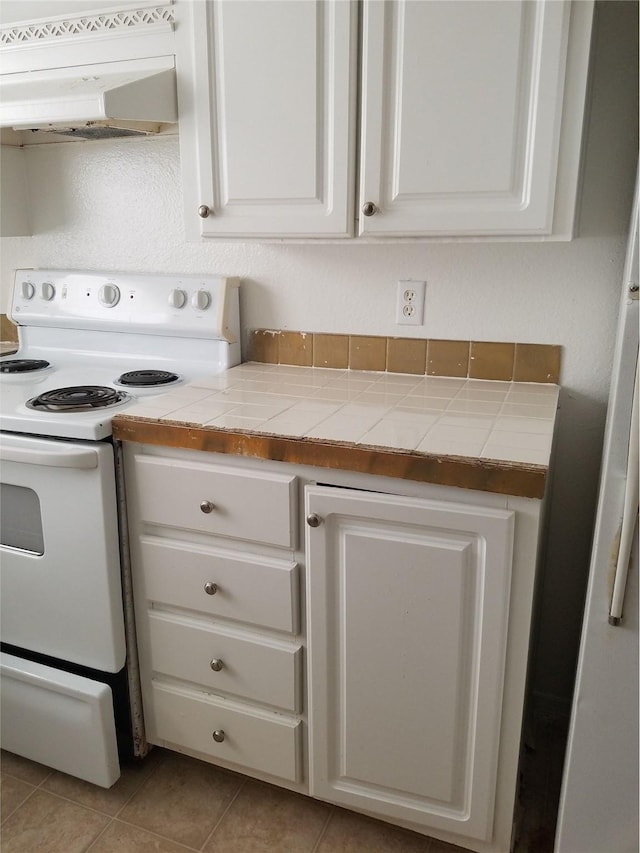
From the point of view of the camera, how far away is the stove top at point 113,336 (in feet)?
5.67

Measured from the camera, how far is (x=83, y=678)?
155cm

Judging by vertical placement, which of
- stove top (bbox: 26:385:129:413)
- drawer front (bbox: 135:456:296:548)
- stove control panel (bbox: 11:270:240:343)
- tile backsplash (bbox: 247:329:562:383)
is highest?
stove control panel (bbox: 11:270:240:343)

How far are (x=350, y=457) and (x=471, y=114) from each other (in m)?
0.71

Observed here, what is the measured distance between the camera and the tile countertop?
1.15 metres

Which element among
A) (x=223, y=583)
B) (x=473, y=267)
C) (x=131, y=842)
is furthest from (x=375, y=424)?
(x=131, y=842)

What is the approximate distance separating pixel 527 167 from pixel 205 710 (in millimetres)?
1345

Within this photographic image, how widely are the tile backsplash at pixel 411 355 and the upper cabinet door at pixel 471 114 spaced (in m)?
0.39

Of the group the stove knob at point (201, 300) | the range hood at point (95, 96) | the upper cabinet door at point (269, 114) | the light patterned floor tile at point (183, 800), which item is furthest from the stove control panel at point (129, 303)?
the light patterned floor tile at point (183, 800)

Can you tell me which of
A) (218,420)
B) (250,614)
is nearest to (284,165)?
(218,420)

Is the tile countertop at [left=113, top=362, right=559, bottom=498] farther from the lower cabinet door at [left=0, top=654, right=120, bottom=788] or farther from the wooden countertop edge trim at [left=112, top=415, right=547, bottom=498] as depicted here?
the lower cabinet door at [left=0, top=654, right=120, bottom=788]

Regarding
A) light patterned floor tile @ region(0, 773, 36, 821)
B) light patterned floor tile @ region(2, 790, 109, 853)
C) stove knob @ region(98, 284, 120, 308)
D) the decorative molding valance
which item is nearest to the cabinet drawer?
light patterned floor tile @ region(2, 790, 109, 853)

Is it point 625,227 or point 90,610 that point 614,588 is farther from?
point 90,610

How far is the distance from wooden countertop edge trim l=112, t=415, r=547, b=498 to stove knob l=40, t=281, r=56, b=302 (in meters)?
0.86

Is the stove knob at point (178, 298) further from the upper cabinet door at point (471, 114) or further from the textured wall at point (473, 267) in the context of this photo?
the upper cabinet door at point (471, 114)
